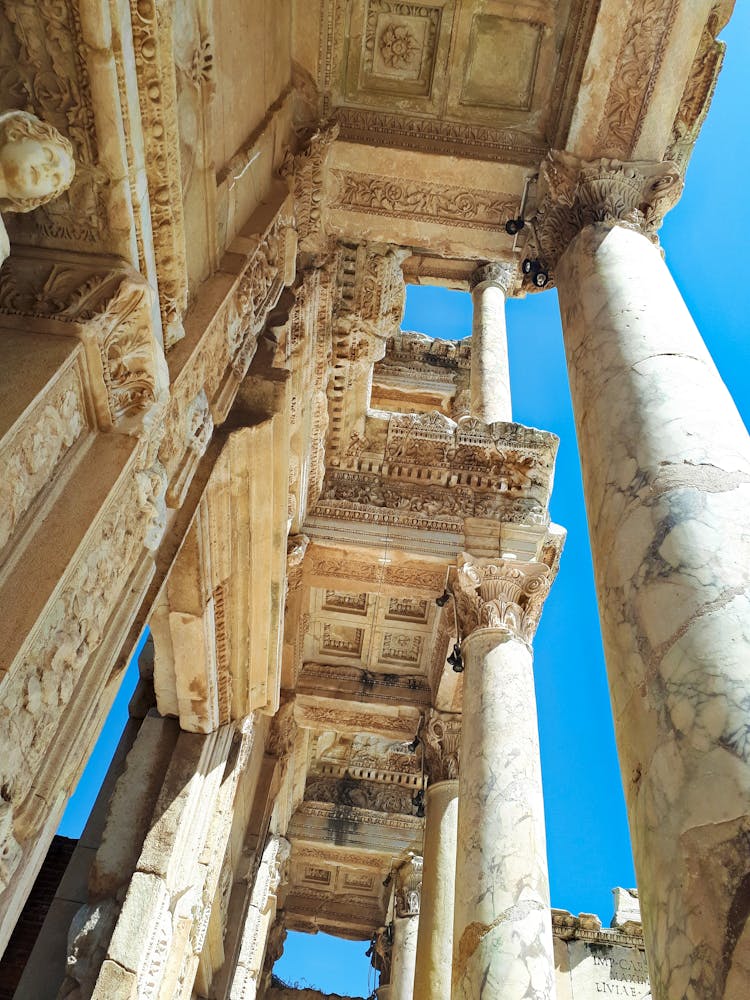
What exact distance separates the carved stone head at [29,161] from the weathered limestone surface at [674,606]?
7.74 ft

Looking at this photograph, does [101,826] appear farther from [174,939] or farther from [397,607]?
[397,607]

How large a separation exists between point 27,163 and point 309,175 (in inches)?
145

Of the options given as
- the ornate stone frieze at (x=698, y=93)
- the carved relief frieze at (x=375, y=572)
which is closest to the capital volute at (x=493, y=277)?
the carved relief frieze at (x=375, y=572)

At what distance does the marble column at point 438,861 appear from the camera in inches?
318

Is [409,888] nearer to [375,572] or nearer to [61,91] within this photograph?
[375,572]

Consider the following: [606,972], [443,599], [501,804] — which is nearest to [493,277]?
[443,599]

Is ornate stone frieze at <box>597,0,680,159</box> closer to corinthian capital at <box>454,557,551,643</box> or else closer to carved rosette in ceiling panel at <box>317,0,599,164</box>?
carved rosette in ceiling panel at <box>317,0,599,164</box>

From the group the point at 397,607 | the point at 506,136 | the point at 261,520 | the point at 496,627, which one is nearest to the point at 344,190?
the point at 506,136

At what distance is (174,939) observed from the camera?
670 cm

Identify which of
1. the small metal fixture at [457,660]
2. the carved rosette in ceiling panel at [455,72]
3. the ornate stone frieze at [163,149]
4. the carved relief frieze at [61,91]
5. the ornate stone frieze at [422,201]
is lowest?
the carved relief frieze at [61,91]

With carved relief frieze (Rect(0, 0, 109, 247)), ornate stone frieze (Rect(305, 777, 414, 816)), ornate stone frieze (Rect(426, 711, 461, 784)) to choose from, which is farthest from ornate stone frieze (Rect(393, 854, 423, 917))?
carved relief frieze (Rect(0, 0, 109, 247))

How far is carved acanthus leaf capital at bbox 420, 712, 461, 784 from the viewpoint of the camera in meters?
9.24

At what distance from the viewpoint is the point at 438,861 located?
28.2ft

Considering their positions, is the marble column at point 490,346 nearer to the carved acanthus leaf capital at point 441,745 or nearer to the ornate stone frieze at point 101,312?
the carved acanthus leaf capital at point 441,745
